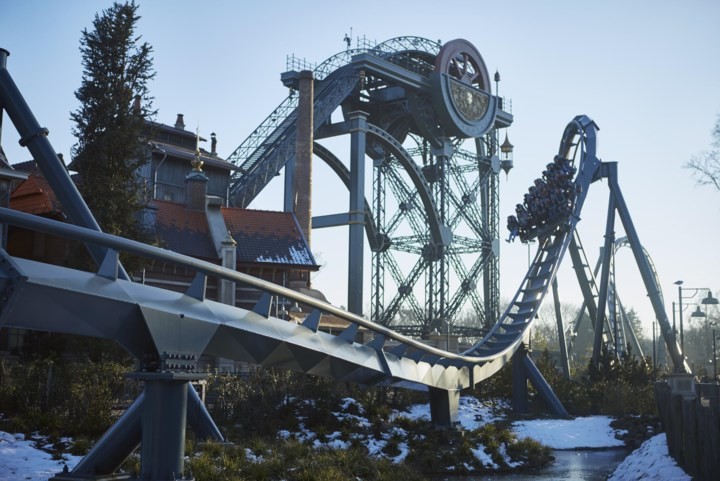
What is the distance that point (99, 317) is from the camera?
446 inches

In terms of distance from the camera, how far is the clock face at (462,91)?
5662 centimetres

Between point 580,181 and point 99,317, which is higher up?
point 580,181

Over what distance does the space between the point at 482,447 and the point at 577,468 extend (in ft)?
7.80

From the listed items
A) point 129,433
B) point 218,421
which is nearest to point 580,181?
point 218,421

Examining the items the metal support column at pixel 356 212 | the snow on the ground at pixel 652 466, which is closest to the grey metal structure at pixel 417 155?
the metal support column at pixel 356 212

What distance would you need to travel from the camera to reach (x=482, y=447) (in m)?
22.3

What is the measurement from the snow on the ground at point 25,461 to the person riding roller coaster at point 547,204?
73.8 ft

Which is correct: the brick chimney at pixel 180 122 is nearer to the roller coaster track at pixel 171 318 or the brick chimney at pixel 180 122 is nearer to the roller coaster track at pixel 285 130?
the roller coaster track at pixel 285 130

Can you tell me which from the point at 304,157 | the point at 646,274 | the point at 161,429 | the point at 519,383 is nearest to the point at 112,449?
the point at 161,429

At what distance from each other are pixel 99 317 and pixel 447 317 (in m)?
49.5

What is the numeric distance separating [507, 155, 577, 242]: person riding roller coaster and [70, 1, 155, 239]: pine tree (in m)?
15.3

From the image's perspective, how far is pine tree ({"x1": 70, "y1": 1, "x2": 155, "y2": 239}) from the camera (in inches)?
1075

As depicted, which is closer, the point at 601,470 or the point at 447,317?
the point at 601,470

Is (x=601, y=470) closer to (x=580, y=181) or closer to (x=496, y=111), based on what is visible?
(x=580, y=181)
